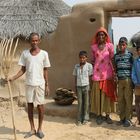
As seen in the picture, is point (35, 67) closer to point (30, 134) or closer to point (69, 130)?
point (30, 134)

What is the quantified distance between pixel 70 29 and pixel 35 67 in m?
2.50

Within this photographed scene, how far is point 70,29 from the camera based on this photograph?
842cm

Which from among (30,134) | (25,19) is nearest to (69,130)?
(30,134)

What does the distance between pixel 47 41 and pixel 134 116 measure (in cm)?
277

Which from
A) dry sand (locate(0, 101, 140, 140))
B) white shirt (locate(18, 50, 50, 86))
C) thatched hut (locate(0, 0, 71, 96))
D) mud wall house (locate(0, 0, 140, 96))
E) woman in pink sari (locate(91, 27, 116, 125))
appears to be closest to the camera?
white shirt (locate(18, 50, 50, 86))

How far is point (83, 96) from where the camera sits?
23.7 ft

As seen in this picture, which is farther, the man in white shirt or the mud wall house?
the mud wall house

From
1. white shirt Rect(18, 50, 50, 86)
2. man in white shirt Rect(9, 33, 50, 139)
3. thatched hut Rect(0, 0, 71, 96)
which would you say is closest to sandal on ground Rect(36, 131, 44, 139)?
man in white shirt Rect(9, 33, 50, 139)

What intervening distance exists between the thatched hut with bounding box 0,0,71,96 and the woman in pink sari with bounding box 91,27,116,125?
209 centimetres

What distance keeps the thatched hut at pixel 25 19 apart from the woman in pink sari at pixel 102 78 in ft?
6.85

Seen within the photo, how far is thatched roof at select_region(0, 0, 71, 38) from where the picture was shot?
8930 millimetres

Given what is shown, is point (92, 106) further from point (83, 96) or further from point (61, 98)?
point (61, 98)

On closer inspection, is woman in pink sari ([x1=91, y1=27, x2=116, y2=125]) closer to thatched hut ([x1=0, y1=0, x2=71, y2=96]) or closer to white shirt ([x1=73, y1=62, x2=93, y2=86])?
white shirt ([x1=73, y1=62, x2=93, y2=86])

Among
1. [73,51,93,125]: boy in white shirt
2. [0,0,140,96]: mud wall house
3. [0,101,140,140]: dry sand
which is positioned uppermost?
[0,0,140,96]: mud wall house
